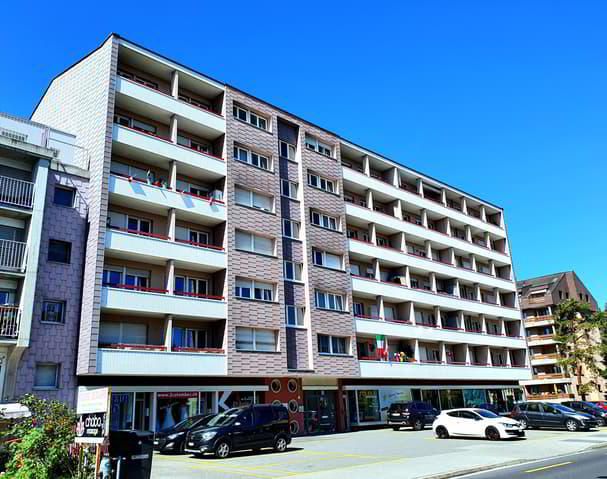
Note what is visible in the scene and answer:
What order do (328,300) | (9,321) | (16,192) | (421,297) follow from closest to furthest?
1. (9,321)
2. (16,192)
3. (328,300)
4. (421,297)

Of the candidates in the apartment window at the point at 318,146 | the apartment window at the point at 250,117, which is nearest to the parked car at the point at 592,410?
the apartment window at the point at 318,146

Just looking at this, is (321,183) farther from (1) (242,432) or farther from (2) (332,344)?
(1) (242,432)

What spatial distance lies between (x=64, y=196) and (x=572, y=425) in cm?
3058

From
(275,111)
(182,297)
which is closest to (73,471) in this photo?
(182,297)

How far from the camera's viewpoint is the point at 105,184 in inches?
1045

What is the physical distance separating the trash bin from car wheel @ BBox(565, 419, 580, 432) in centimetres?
2695

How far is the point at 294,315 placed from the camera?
33500 millimetres

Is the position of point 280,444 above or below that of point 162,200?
below

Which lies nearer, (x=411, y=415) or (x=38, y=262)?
(x=38, y=262)

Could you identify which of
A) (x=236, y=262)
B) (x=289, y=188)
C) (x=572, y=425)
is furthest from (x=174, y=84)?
(x=572, y=425)

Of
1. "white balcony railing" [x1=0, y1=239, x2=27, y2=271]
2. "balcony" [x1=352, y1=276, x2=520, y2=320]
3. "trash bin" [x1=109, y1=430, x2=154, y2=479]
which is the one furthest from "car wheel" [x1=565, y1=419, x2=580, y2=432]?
"white balcony railing" [x1=0, y1=239, x2=27, y2=271]

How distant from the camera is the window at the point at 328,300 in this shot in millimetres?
35250

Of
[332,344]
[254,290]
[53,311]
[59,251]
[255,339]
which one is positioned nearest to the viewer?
[53,311]

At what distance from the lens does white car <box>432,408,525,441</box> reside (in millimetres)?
25141
